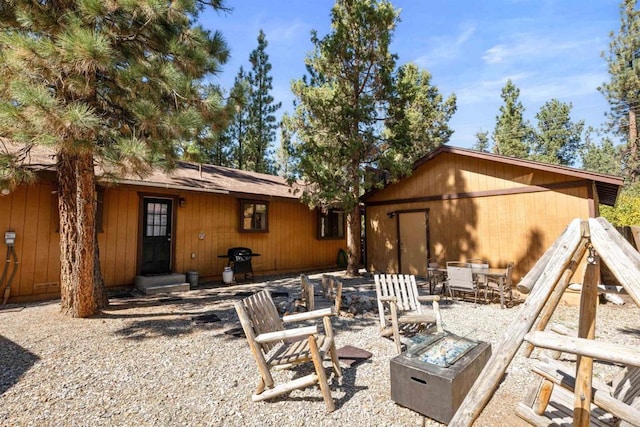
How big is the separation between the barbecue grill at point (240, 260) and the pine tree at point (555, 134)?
81.6ft

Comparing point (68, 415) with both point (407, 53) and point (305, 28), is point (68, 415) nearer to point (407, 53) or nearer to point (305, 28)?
point (305, 28)

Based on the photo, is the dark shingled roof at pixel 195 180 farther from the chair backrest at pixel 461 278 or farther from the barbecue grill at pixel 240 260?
the chair backrest at pixel 461 278

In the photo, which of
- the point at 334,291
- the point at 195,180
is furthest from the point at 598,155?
the point at 195,180

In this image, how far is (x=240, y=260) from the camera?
29.3ft

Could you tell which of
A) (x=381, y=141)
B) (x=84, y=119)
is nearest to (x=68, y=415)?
(x=84, y=119)

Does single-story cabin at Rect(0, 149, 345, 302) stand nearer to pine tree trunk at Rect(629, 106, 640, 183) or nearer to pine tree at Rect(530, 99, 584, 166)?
pine tree trunk at Rect(629, 106, 640, 183)

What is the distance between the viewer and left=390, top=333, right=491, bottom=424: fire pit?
247cm

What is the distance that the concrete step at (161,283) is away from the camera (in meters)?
7.16

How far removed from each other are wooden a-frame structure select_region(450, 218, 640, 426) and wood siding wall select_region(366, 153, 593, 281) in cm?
625

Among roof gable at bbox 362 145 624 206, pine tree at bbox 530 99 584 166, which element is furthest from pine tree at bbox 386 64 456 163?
pine tree at bbox 530 99 584 166

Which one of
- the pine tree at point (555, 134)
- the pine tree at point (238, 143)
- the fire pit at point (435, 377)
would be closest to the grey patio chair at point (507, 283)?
the fire pit at point (435, 377)

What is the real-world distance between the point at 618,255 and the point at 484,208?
7113 mm

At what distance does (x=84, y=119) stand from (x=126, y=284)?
4908mm

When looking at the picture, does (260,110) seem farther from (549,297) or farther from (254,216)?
(549,297)
